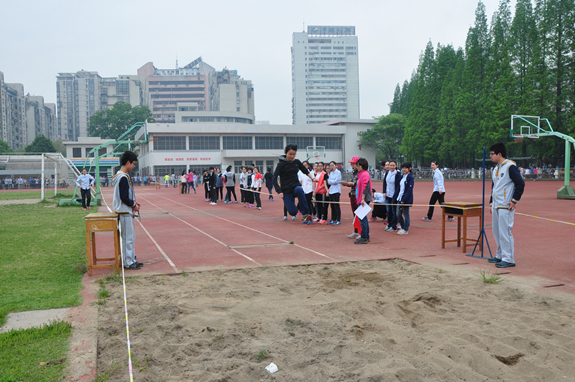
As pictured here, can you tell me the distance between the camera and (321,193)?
1352 cm

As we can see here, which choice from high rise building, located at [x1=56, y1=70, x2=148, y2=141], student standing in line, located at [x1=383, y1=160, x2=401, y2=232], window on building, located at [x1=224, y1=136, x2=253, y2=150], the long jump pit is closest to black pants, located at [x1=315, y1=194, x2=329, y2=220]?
student standing in line, located at [x1=383, y1=160, x2=401, y2=232]

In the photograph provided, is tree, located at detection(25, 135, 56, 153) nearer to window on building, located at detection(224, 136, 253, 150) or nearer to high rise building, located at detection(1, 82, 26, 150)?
high rise building, located at detection(1, 82, 26, 150)

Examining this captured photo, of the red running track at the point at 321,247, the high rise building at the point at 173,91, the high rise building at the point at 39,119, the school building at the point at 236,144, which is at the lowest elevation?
the red running track at the point at 321,247

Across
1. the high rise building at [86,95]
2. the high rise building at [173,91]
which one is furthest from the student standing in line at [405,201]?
the high rise building at [173,91]

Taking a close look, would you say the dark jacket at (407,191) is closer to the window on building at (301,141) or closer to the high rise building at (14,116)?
the window on building at (301,141)

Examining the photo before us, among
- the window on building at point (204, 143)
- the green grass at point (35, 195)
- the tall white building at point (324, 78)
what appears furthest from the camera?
the tall white building at point (324, 78)

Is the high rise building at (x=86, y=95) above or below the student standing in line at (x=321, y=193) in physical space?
above

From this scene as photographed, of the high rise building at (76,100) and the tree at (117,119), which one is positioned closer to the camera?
the tree at (117,119)

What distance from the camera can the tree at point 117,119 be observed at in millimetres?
90188

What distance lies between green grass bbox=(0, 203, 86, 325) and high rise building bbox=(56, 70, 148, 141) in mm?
109427

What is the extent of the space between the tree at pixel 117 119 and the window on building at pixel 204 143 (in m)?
30.9

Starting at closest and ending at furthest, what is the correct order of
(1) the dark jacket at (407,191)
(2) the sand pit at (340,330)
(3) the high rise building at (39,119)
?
1. (2) the sand pit at (340,330)
2. (1) the dark jacket at (407,191)
3. (3) the high rise building at (39,119)

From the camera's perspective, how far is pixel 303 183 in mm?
13898

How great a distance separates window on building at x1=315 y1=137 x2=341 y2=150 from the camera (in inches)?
2766
